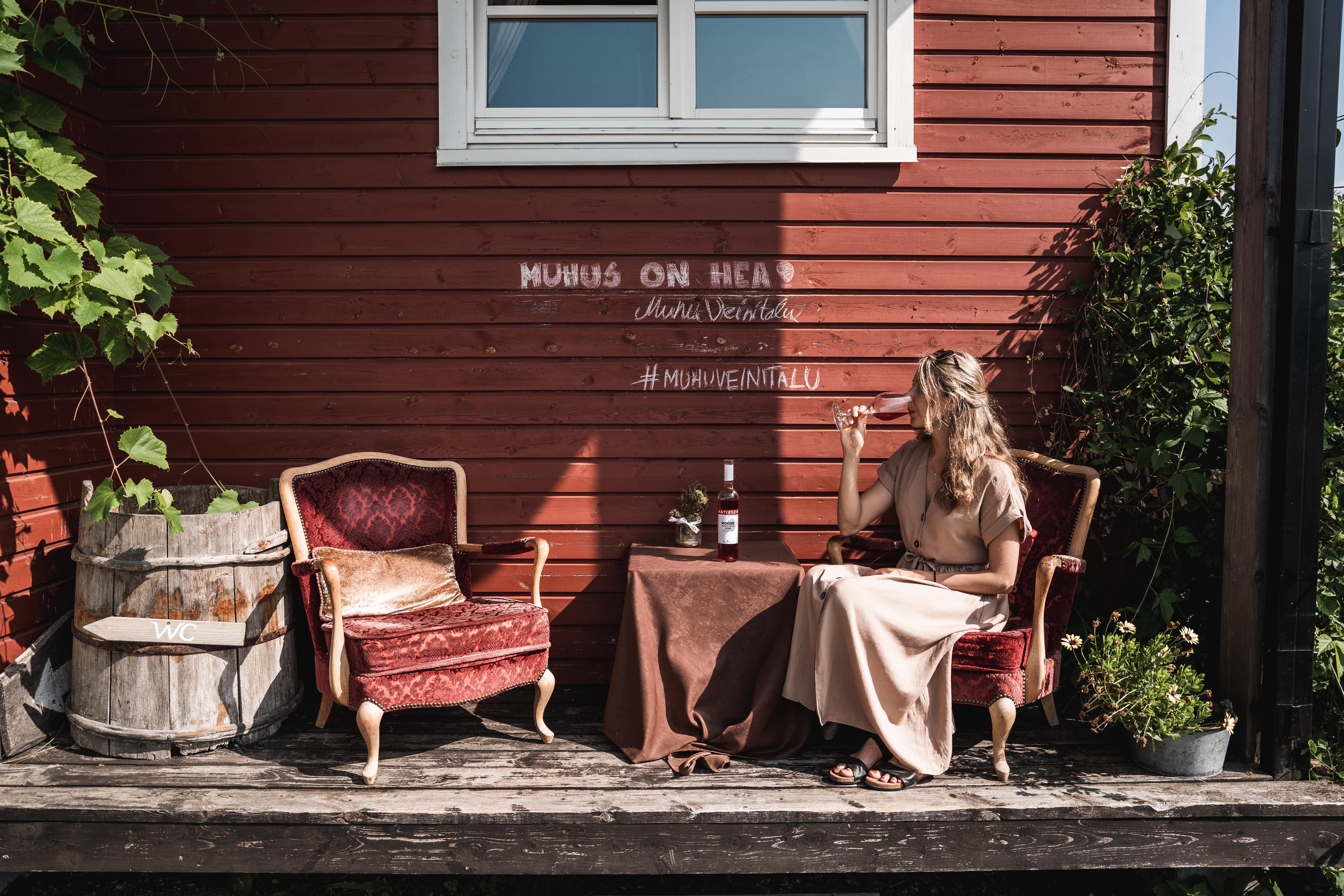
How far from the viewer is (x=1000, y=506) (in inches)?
109

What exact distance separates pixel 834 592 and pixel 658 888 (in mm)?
1300

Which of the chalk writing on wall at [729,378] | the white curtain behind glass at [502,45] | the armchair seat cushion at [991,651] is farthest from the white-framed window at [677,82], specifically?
the armchair seat cushion at [991,651]

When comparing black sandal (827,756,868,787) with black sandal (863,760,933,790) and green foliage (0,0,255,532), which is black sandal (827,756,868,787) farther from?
green foliage (0,0,255,532)

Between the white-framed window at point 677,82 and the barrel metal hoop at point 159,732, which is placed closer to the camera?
the barrel metal hoop at point 159,732

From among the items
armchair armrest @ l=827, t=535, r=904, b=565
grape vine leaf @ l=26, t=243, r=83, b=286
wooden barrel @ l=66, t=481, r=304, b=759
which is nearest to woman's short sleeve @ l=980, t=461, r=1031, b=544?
armchair armrest @ l=827, t=535, r=904, b=565

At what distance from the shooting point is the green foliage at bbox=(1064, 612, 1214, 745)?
8.63 feet

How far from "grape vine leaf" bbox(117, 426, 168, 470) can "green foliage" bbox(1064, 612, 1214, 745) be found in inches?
123

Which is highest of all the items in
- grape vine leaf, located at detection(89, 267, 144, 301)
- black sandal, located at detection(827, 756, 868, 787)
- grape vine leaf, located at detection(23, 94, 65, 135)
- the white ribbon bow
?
grape vine leaf, located at detection(23, 94, 65, 135)

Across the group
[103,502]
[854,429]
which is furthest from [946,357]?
[103,502]

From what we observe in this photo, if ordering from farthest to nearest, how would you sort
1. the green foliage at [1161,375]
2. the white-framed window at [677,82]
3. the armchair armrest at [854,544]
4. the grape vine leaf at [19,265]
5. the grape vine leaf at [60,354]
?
1. the white-framed window at [677,82]
2. the armchair armrest at [854,544]
3. the green foliage at [1161,375]
4. the grape vine leaf at [60,354]
5. the grape vine leaf at [19,265]

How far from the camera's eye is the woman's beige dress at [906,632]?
8.74 ft

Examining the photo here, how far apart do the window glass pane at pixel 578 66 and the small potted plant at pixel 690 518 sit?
1.65 m

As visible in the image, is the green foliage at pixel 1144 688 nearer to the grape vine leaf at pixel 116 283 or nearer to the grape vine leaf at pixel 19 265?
the grape vine leaf at pixel 116 283

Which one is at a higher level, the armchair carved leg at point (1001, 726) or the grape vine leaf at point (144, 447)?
the grape vine leaf at point (144, 447)
